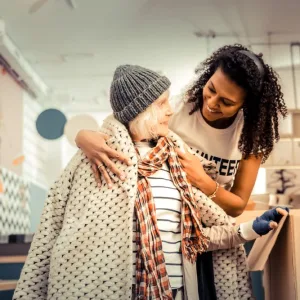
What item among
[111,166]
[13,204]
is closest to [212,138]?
[111,166]

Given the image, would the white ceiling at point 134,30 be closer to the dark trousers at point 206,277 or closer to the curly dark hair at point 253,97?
the curly dark hair at point 253,97

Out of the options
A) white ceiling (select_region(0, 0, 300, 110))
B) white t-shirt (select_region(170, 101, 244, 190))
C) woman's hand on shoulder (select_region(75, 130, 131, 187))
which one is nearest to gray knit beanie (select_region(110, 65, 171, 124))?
woman's hand on shoulder (select_region(75, 130, 131, 187))

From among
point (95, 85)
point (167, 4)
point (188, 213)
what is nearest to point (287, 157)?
point (167, 4)

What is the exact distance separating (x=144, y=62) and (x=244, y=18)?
1320mm

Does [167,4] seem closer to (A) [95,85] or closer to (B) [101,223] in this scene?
(A) [95,85]

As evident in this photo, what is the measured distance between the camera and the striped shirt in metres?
1.32

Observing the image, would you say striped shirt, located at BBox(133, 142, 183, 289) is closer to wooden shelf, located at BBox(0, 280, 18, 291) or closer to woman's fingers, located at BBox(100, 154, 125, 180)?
woman's fingers, located at BBox(100, 154, 125, 180)

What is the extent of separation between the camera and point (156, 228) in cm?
129

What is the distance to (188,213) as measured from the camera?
1.35m

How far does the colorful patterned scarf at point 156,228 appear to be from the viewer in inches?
49.4

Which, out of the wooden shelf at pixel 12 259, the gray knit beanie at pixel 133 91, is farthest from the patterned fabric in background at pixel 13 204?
the gray knit beanie at pixel 133 91

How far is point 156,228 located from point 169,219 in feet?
0.21

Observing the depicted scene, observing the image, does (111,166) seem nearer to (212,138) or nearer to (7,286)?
(212,138)

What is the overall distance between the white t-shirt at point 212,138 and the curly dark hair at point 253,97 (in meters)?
0.03
